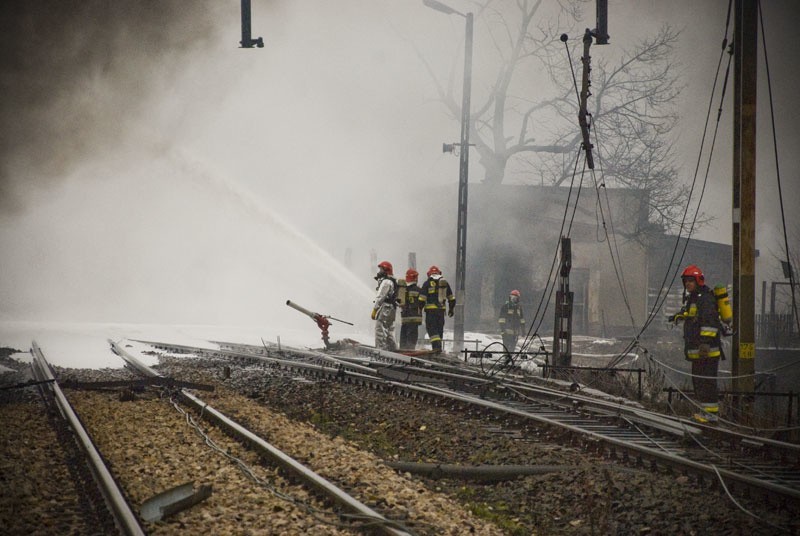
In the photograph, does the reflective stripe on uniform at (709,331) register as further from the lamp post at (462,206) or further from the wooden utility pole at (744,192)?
the lamp post at (462,206)

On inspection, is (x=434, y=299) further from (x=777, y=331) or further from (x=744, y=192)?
(x=777, y=331)

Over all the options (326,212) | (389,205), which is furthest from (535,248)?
(326,212)

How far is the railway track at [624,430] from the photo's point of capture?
5754mm

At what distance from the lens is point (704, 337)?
1025cm

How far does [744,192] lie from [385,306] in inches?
301

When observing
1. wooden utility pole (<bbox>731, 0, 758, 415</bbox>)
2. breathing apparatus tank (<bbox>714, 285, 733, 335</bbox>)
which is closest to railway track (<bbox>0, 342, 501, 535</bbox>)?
wooden utility pole (<bbox>731, 0, 758, 415</bbox>)

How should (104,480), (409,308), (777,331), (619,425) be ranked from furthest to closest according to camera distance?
(777,331)
(409,308)
(619,425)
(104,480)

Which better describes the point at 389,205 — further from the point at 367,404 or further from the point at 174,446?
the point at 174,446

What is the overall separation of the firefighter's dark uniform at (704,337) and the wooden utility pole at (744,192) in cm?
26

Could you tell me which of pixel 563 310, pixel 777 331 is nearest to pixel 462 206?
pixel 563 310

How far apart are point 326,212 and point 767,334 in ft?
71.8

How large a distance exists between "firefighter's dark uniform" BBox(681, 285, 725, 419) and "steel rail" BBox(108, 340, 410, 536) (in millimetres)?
6398

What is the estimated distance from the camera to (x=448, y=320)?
3438 cm

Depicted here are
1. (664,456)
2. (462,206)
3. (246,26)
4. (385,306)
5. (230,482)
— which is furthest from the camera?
(462,206)
